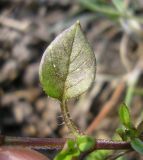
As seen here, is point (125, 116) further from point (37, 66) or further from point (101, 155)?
point (37, 66)

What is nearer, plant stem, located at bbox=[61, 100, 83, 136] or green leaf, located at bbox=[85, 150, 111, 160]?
plant stem, located at bbox=[61, 100, 83, 136]

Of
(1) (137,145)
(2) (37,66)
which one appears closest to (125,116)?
(1) (137,145)

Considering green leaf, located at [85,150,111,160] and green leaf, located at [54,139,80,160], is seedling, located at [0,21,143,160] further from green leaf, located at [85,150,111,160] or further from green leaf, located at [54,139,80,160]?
green leaf, located at [85,150,111,160]

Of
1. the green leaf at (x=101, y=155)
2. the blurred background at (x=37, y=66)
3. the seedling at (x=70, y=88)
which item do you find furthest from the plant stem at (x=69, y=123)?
the blurred background at (x=37, y=66)

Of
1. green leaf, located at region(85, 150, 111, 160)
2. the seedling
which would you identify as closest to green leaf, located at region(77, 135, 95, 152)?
the seedling

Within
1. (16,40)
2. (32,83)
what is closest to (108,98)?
(32,83)

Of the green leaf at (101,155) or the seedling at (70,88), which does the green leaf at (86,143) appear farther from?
the green leaf at (101,155)
